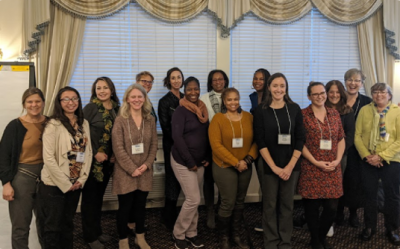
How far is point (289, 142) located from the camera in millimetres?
2561

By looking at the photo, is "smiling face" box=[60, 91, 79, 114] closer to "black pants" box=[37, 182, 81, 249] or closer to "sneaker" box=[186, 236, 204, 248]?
"black pants" box=[37, 182, 81, 249]

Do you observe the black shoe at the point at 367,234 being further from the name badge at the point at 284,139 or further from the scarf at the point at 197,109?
the scarf at the point at 197,109

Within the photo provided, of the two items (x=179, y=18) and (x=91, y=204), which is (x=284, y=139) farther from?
(x=179, y=18)

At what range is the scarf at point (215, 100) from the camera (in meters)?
3.05

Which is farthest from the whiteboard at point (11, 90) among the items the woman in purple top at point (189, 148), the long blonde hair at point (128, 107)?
the woman in purple top at point (189, 148)

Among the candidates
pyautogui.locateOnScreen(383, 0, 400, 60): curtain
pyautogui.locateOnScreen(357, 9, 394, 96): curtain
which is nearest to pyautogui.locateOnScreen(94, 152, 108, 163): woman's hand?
pyautogui.locateOnScreen(357, 9, 394, 96): curtain

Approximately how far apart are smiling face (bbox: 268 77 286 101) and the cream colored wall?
2.93m

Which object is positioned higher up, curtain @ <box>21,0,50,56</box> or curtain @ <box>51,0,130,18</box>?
curtain @ <box>51,0,130,18</box>

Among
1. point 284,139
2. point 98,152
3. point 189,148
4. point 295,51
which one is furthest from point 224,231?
point 295,51

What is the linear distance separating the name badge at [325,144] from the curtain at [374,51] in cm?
212

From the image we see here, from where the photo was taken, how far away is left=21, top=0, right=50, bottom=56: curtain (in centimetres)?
333

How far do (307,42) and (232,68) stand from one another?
44.8 inches

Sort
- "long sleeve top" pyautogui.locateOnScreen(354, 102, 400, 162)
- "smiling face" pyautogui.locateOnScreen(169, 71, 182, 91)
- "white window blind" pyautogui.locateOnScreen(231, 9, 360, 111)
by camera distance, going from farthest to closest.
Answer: "white window blind" pyautogui.locateOnScreen(231, 9, 360, 111), "smiling face" pyautogui.locateOnScreen(169, 71, 182, 91), "long sleeve top" pyautogui.locateOnScreen(354, 102, 400, 162)

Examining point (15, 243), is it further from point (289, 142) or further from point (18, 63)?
point (289, 142)
